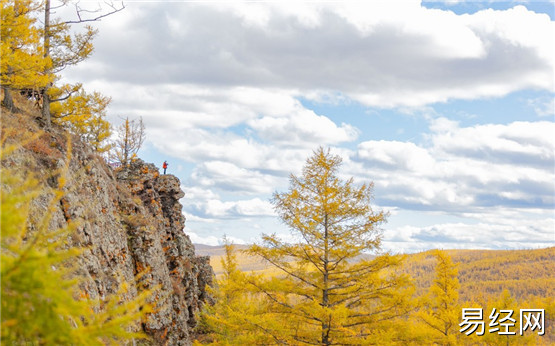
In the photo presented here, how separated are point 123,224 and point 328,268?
8668 mm

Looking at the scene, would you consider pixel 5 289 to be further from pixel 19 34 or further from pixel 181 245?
pixel 181 245

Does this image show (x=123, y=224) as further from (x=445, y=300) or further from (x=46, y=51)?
(x=445, y=300)

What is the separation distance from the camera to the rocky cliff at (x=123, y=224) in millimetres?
12140

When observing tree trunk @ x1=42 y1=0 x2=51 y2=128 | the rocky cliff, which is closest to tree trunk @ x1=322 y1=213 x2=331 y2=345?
the rocky cliff

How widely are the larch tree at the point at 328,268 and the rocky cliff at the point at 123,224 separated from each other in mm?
4152

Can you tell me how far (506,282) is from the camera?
170 metres

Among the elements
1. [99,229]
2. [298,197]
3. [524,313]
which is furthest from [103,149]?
[524,313]

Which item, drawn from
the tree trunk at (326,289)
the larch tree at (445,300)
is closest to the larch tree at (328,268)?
the tree trunk at (326,289)

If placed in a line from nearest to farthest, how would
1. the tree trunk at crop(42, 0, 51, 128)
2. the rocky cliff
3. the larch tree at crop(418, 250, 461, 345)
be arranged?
the rocky cliff, the tree trunk at crop(42, 0, 51, 128), the larch tree at crop(418, 250, 461, 345)

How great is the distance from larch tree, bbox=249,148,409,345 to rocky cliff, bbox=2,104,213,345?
4.15m

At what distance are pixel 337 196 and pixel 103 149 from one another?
20.1m

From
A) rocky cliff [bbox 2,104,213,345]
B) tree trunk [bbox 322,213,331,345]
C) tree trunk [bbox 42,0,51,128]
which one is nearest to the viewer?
rocky cliff [bbox 2,104,213,345]

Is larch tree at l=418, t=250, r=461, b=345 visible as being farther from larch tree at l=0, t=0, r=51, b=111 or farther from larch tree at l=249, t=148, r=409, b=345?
larch tree at l=0, t=0, r=51, b=111

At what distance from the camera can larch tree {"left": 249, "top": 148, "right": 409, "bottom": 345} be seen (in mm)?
14148
